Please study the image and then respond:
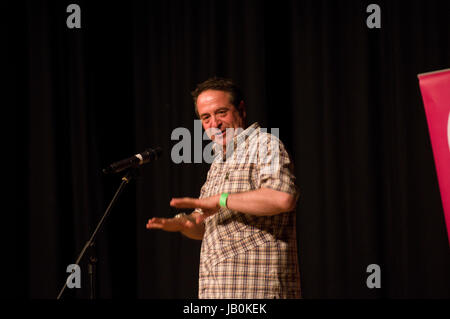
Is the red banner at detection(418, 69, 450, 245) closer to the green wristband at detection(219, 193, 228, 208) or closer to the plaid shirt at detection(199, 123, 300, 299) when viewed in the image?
the plaid shirt at detection(199, 123, 300, 299)

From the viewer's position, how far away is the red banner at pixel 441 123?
64.0 inches

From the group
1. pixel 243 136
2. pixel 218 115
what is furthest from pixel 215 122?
pixel 243 136

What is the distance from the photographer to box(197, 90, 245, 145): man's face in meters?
1.90

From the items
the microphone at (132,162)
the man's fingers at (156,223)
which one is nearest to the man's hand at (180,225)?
the man's fingers at (156,223)

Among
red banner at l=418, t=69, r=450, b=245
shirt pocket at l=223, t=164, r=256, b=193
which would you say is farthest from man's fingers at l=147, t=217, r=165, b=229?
red banner at l=418, t=69, r=450, b=245

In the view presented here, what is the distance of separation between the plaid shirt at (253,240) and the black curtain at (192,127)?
4.39 ft

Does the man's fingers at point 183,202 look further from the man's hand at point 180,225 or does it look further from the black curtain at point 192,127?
the black curtain at point 192,127

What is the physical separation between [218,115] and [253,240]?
20.4 inches
